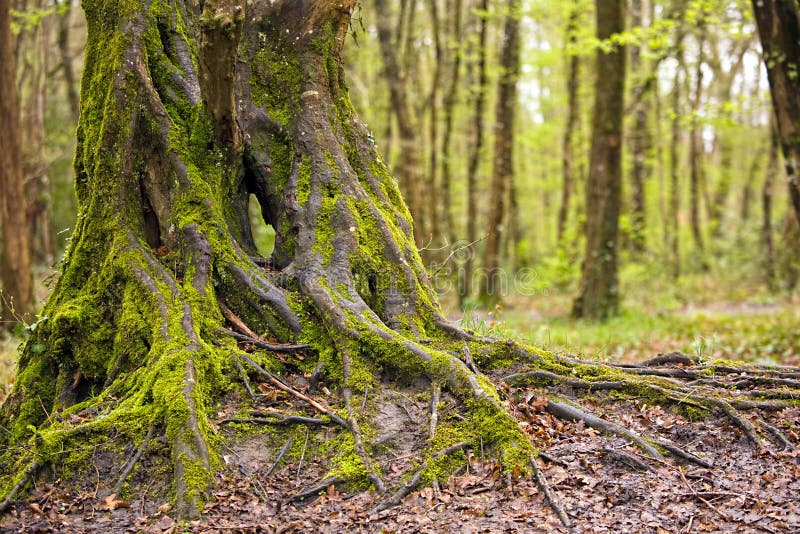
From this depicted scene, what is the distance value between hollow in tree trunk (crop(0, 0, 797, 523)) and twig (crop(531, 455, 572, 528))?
94 mm

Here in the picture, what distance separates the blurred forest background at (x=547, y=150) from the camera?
13.1 meters

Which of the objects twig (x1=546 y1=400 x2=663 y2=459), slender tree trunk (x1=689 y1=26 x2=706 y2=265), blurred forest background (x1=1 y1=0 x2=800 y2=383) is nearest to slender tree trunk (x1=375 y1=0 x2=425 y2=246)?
blurred forest background (x1=1 y1=0 x2=800 y2=383)

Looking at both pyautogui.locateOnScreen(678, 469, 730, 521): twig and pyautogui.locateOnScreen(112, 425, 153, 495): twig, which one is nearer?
pyautogui.locateOnScreen(678, 469, 730, 521): twig

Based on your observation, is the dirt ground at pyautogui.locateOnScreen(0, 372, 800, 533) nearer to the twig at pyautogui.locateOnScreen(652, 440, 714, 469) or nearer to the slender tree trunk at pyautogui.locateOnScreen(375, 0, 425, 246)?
the twig at pyautogui.locateOnScreen(652, 440, 714, 469)

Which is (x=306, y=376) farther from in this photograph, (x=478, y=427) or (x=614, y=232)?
(x=614, y=232)

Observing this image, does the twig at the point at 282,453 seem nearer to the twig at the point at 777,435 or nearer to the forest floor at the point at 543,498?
the forest floor at the point at 543,498

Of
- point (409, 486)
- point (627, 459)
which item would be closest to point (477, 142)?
point (627, 459)

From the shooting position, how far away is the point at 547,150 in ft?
109

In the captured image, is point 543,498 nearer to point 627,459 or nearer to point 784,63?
point 627,459

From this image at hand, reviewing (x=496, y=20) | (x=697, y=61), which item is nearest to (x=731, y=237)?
(x=697, y=61)

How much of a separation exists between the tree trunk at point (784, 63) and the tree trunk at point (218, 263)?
6.64 m

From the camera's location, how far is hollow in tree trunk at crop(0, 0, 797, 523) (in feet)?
14.7

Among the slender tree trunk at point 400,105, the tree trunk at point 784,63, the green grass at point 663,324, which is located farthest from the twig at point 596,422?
the slender tree trunk at point 400,105

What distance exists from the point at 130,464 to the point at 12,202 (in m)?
8.91
